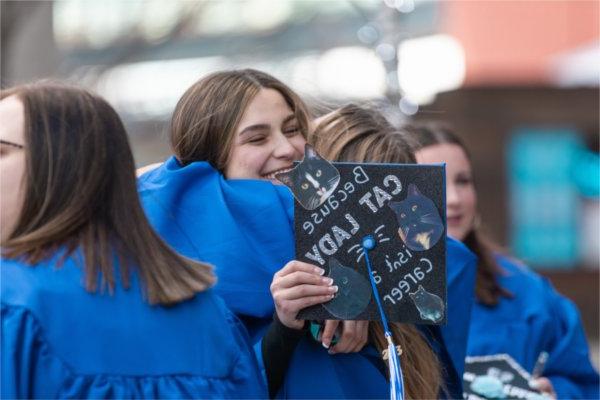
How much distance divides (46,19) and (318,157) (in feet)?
18.6

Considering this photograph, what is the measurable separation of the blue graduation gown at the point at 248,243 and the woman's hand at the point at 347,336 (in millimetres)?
57

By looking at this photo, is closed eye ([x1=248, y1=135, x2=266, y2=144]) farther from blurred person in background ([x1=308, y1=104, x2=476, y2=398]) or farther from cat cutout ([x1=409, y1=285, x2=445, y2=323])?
cat cutout ([x1=409, y1=285, x2=445, y2=323])

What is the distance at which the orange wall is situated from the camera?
21688 mm

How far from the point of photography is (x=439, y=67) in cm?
2108

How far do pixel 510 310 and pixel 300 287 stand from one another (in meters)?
2.01

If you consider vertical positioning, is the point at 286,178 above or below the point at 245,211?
above

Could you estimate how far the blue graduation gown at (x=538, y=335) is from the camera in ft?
14.9

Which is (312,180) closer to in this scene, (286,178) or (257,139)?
(286,178)

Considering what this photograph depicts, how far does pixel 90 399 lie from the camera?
2395 millimetres

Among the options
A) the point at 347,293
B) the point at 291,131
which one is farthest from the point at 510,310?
the point at 347,293

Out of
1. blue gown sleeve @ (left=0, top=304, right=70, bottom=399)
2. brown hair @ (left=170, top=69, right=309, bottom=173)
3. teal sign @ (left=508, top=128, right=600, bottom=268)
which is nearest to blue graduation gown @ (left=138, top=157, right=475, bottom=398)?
brown hair @ (left=170, top=69, right=309, bottom=173)

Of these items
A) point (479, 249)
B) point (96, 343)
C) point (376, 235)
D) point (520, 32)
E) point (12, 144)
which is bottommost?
point (479, 249)

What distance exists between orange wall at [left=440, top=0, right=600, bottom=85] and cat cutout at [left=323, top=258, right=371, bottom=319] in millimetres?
18896

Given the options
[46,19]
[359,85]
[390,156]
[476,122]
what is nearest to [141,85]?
[359,85]
